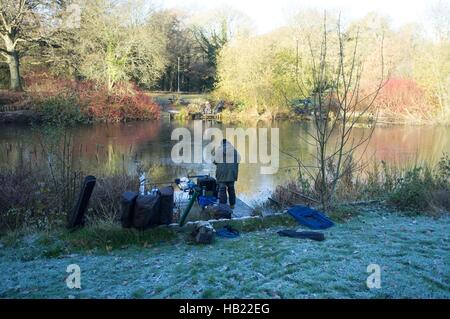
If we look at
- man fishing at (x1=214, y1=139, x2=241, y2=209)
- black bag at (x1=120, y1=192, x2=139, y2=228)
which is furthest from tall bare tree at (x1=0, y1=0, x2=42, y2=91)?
black bag at (x1=120, y1=192, x2=139, y2=228)

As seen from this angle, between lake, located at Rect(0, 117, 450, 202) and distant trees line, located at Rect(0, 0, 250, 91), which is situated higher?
distant trees line, located at Rect(0, 0, 250, 91)

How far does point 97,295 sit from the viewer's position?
4059 mm

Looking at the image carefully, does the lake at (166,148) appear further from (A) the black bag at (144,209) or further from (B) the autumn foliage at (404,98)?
(A) the black bag at (144,209)

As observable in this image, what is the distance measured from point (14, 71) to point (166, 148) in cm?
1565

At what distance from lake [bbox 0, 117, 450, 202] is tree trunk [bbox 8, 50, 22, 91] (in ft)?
17.3

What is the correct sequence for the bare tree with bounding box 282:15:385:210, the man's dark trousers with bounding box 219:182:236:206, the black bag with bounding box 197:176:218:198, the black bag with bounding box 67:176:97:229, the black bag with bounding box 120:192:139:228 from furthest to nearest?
1. the man's dark trousers with bounding box 219:182:236:206
2. the black bag with bounding box 197:176:218:198
3. the bare tree with bounding box 282:15:385:210
4. the black bag with bounding box 67:176:97:229
5. the black bag with bounding box 120:192:139:228

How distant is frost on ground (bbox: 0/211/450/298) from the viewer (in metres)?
3.97

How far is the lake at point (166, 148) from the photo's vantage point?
13109 millimetres

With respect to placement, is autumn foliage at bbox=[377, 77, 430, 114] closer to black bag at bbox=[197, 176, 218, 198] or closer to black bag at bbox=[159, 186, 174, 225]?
black bag at bbox=[197, 176, 218, 198]

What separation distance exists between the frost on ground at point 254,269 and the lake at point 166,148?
3870 mm

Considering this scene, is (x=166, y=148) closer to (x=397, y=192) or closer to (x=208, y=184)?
(x=208, y=184)

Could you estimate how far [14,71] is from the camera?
29109 mm

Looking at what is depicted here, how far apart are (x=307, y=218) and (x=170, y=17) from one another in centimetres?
4390

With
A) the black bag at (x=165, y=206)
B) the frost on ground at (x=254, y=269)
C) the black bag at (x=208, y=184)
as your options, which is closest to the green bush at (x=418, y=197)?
the frost on ground at (x=254, y=269)
